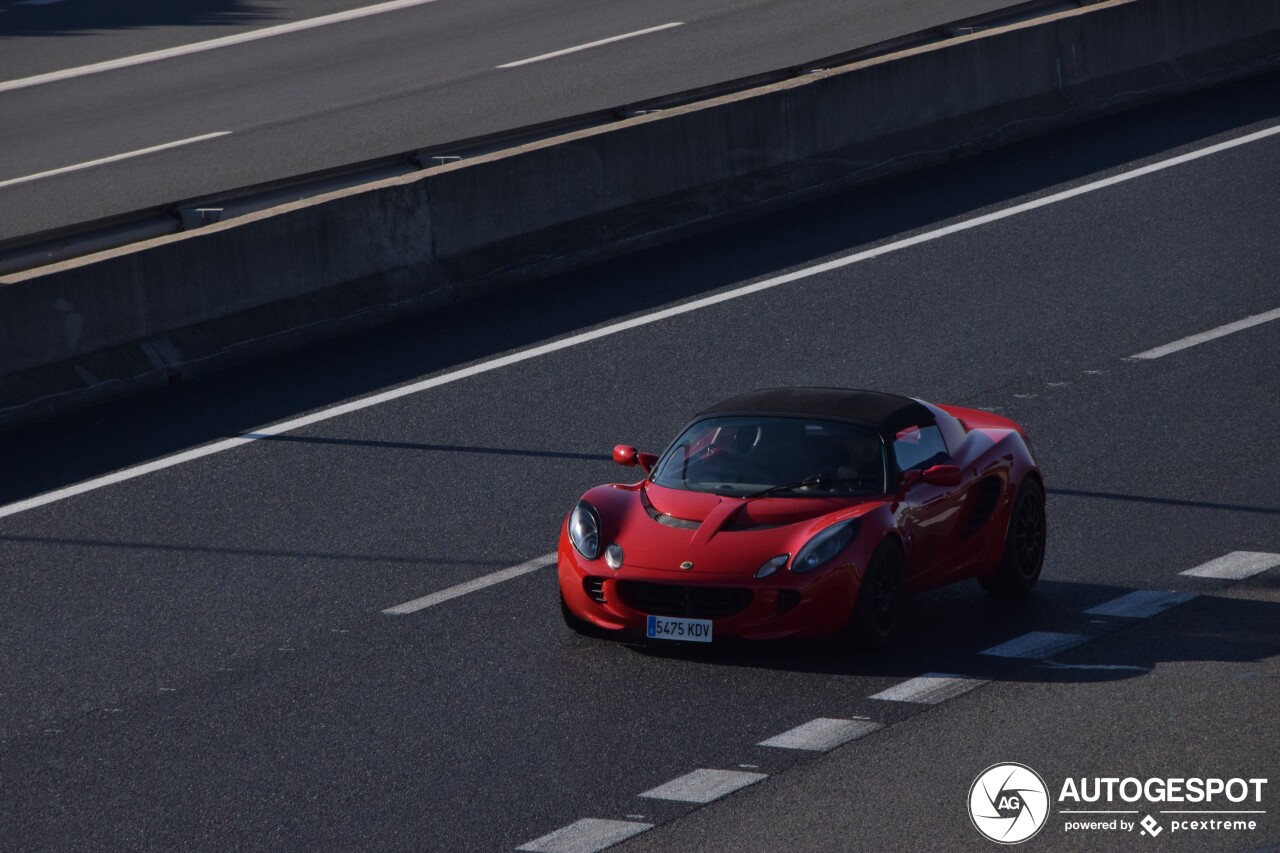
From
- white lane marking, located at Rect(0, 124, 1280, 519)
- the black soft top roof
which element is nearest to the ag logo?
the black soft top roof

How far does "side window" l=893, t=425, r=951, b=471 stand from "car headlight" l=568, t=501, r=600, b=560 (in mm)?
1639

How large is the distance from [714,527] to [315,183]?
860 cm

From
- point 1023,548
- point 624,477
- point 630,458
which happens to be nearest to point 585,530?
point 630,458

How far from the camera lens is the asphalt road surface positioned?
782 cm

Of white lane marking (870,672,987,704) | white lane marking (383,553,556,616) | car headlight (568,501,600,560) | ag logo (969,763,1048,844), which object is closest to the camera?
ag logo (969,763,1048,844)

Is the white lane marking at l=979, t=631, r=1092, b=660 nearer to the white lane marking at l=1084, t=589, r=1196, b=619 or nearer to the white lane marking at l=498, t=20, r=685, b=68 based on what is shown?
the white lane marking at l=1084, t=589, r=1196, b=619

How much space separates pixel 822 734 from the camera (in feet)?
27.3

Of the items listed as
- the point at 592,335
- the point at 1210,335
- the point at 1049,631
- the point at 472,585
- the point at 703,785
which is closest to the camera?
the point at 703,785

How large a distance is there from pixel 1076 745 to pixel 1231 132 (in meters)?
14.3

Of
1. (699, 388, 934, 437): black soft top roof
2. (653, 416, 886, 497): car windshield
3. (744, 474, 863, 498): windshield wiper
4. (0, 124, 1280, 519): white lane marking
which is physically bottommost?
(0, 124, 1280, 519): white lane marking

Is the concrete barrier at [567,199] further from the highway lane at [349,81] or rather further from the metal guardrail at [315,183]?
the highway lane at [349,81]

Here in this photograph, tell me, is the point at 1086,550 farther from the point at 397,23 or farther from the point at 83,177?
the point at 397,23

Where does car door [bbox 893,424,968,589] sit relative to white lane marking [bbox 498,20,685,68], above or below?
below

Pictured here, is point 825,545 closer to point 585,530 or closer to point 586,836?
point 585,530
